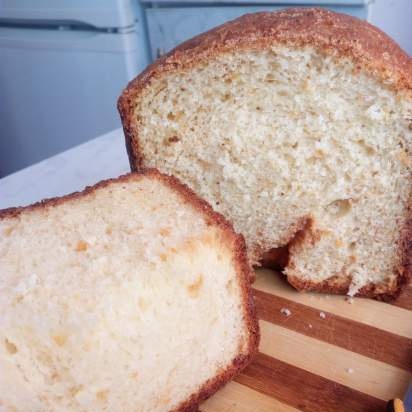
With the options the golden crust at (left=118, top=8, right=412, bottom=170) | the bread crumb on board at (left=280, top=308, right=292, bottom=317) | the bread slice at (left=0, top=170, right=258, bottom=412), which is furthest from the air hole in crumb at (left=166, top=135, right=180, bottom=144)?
the bread crumb on board at (left=280, top=308, right=292, bottom=317)

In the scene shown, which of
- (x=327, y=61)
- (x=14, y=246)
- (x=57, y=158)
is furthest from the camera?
(x=57, y=158)

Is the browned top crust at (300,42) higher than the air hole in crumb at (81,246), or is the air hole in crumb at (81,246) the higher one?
the browned top crust at (300,42)

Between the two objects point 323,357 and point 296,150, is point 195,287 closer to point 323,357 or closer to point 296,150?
point 323,357

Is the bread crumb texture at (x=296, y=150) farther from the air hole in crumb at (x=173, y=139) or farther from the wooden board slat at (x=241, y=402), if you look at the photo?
the wooden board slat at (x=241, y=402)

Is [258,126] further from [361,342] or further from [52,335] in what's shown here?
[52,335]

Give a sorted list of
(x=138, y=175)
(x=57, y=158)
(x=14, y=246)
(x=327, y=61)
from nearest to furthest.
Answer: (x=14, y=246) < (x=327, y=61) < (x=138, y=175) < (x=57, y=158)

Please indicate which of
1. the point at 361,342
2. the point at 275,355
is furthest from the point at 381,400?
the point at 275,355

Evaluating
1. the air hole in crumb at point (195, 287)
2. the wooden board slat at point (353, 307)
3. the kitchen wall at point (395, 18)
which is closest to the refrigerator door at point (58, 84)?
the kitchen wall at point (395, 18)

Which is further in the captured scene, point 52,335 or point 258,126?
point 258,126
